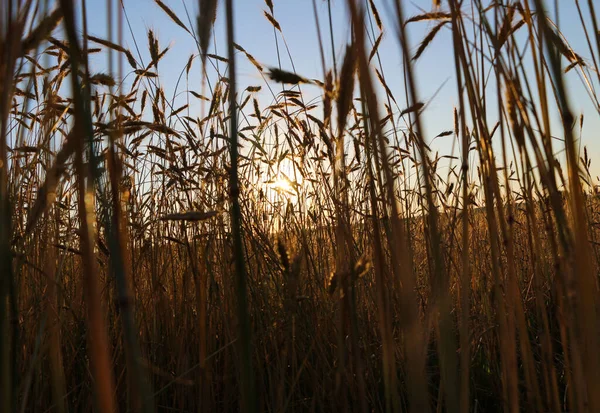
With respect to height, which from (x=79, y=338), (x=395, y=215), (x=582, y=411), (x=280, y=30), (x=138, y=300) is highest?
(x=280, y=30)

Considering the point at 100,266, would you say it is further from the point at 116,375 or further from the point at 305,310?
the point at 305,310

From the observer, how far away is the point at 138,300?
5.49ft

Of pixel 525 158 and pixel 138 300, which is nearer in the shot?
pixel 525 158

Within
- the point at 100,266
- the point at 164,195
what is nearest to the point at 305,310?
the point at 164,195

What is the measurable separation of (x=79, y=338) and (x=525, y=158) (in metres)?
1.50

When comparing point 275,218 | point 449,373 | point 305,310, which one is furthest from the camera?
point 275,218

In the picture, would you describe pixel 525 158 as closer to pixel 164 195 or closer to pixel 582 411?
pixel 582 411

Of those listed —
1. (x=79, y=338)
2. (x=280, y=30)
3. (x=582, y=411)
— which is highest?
(x=280, y=30)

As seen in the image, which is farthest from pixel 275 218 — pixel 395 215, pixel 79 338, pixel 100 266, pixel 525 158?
pixel 395 215

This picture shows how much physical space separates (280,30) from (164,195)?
2.86 ft

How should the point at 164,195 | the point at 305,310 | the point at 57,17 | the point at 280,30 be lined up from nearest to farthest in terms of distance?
1. the point at 57,17
2. the point at 305,310
3. the point at 280,30
4. the point at 164,195

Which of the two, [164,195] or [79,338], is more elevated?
[164,195]

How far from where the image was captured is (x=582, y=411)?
2.75 ft

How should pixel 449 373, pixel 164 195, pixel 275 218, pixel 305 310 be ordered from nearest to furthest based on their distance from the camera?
1. pixel 449 373
2. pixel 305 310
3. pixel 164 195
4. pixel 275 218
